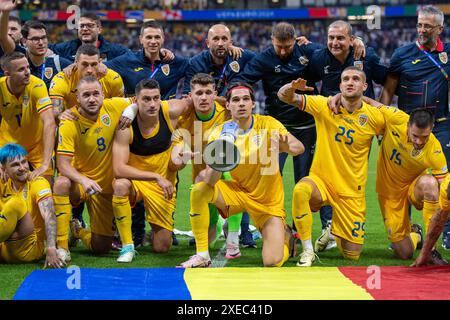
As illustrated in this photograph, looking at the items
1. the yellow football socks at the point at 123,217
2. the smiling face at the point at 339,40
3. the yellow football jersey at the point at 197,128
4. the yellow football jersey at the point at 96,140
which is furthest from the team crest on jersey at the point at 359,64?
the yellow football socks at the point at 123,217

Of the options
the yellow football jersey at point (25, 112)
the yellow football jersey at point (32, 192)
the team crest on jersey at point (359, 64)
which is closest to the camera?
the yellow football jersey at point (32, 192)

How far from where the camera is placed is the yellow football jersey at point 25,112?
7.23m

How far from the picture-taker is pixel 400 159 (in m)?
7.11

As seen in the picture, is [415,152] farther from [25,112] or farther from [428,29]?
[25,112]

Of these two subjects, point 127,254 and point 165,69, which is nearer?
point 127,254

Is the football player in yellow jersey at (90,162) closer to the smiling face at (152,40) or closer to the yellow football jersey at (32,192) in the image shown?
the yellow football jersey at (32,192)

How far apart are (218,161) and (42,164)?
63.6 inches

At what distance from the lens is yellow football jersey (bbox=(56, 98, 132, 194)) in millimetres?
7160

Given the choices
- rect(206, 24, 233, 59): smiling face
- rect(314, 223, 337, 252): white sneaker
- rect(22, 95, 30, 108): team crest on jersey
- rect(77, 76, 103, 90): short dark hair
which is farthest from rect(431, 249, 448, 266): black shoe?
rect(22, 95, 30, 108): team crest on jersey

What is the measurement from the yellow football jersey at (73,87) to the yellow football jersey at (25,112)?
0.32 meters

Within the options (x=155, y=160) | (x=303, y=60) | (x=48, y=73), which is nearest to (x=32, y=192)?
(x=155, y=160)

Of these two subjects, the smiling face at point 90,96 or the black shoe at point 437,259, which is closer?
the black shoe at point 437,259

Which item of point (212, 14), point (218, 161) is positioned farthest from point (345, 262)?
point (212, 14)

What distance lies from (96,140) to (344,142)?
227cm
